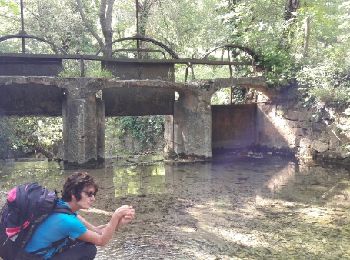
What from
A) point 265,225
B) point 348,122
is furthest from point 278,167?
point 265,225

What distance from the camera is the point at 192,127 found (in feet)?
39.0

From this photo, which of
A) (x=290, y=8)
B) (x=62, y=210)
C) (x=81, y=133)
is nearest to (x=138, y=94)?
(x=81, y=133)

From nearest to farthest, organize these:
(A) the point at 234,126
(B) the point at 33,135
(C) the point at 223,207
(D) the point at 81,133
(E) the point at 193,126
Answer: (C) the point at 223,207 < (D) the point at 81,133 < (E) the point at 193,126 < (A) the point at 234,126 < (B) the point at 33,135

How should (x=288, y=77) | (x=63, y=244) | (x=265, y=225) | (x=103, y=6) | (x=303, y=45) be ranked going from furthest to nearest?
(x=103, y=6) < (x=303, y=45) < (x=288, y=77) < (x=265, y=225) < (x=63, y=244)

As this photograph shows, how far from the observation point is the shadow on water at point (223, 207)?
488 cm

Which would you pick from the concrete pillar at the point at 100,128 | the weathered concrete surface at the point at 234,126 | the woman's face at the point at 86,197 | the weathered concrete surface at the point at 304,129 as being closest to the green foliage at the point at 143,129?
the weathered concrete surface at the point at 234,126

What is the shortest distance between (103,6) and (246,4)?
5.19m

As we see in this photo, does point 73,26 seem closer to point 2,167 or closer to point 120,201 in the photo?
point 2,167

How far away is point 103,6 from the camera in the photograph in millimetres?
15523

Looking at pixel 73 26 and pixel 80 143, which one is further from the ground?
pixel 73 26

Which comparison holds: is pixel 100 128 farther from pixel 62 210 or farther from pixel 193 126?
pixel 62 210

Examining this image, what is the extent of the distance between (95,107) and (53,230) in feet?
25.7

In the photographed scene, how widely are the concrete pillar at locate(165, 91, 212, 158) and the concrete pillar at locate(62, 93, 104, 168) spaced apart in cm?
275

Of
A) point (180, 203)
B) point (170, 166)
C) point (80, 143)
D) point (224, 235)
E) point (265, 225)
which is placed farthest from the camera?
point (170, 166)
